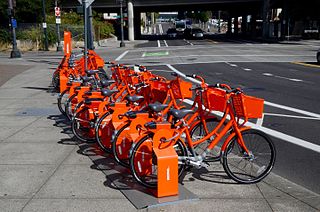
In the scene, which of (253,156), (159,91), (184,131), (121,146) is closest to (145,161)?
(184,131)

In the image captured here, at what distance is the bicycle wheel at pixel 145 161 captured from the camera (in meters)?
5.13

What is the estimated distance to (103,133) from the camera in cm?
670

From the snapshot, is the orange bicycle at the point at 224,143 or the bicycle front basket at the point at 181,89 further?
the bicycle front basket at the point at 181,89

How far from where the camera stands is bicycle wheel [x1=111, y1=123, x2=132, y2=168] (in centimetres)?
590

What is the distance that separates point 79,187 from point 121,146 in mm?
920

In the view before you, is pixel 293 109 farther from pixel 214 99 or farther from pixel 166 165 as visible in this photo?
pixel 166 165

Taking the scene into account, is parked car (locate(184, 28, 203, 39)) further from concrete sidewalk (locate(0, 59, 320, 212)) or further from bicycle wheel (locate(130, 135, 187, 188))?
bicycle wheel (locate(130, 135, 187, 188))

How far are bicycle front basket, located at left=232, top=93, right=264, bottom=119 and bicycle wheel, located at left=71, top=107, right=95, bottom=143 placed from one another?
2.90 m

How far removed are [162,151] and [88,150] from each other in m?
2.49

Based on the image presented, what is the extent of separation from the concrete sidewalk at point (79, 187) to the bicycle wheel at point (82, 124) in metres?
0.20

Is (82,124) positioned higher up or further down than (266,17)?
further down

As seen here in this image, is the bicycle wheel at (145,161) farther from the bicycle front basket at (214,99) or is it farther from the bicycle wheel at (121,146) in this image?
the bicycle front basket at (214,99)

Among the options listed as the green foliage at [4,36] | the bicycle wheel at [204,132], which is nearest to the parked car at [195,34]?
the green foliage at [4,36]

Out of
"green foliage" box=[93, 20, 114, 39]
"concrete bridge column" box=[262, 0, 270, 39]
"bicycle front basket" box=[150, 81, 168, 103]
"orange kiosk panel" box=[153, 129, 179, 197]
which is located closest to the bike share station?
"orange kiosk panel" box=[153, 129, 179, 197]
